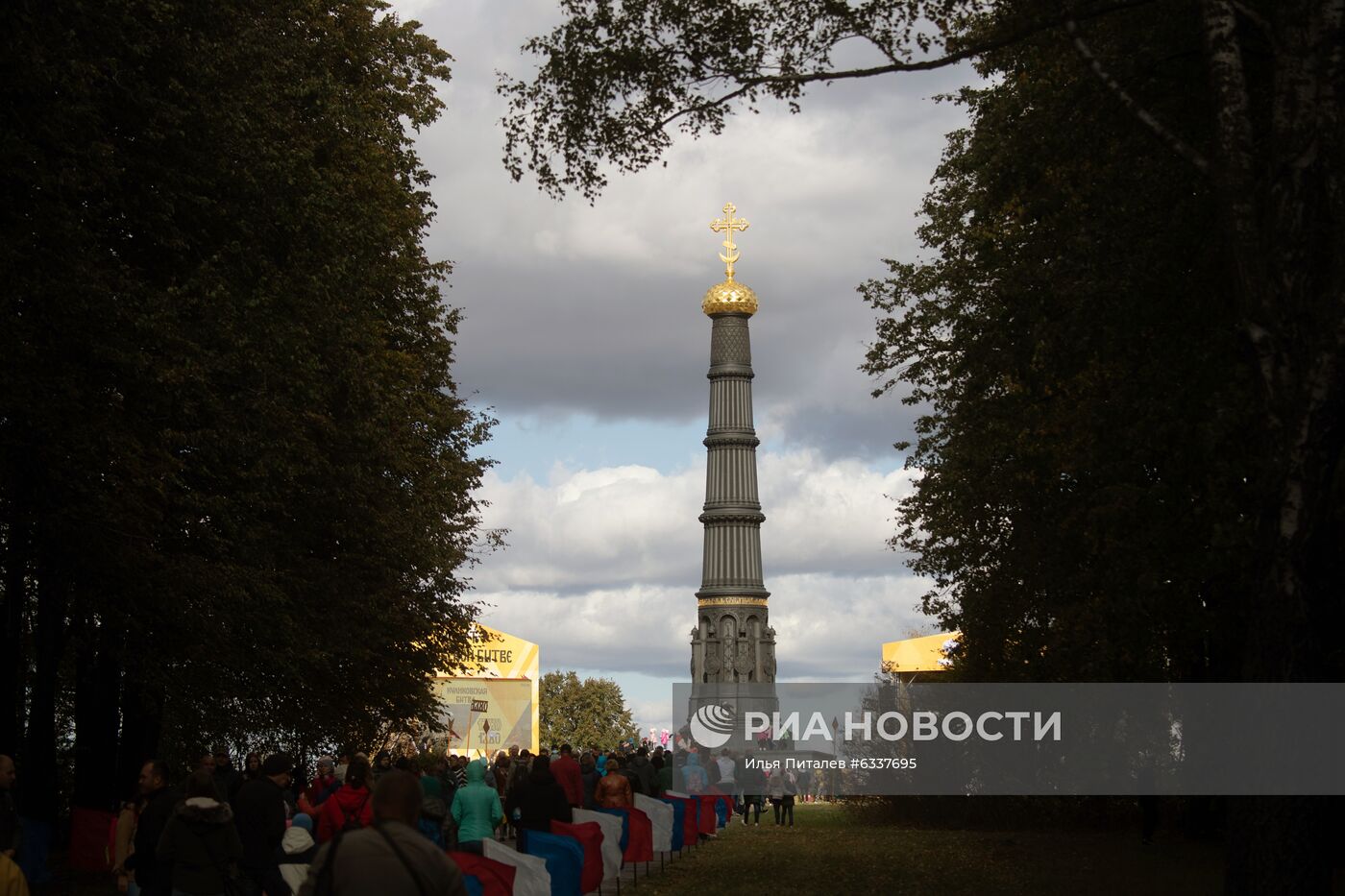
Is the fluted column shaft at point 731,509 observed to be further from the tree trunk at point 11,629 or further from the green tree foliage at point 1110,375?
the tree trunk at point 11,629

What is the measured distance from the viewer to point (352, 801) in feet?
47.0

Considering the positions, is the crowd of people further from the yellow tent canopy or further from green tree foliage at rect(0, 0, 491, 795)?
the yellow tent canopy

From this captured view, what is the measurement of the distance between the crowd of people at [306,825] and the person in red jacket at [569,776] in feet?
0.10

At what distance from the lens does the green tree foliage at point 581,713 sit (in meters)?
144

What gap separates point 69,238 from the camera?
20547 mm

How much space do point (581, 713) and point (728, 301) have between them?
3065 inches

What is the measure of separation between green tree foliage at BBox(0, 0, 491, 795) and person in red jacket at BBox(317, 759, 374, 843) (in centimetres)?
760

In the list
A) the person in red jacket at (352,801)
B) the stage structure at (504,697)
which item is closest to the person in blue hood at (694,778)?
the person in red jacket at (352,801)

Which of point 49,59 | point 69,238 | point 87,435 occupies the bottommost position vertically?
point 87,435

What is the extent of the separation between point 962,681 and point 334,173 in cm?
1855

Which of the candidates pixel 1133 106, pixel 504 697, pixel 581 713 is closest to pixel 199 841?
pixel 1133 106

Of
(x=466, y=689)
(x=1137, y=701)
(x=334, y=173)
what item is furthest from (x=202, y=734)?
(x=466, y=689)

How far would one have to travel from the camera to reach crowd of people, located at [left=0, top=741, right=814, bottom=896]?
23.0 ft

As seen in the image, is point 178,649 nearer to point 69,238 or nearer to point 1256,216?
point 69,238
